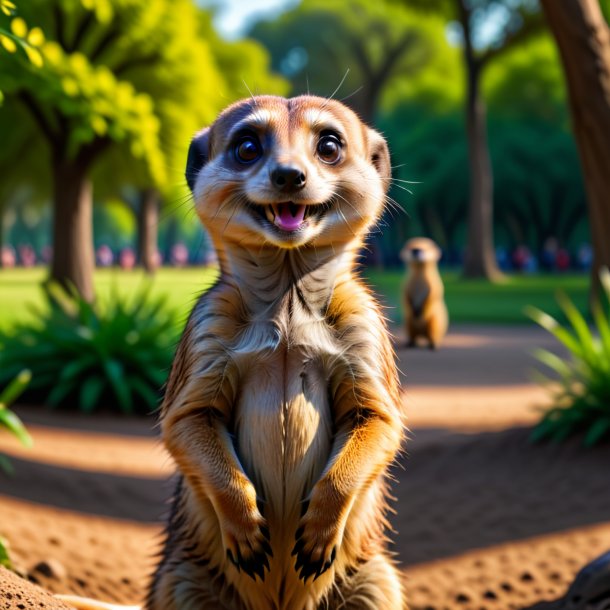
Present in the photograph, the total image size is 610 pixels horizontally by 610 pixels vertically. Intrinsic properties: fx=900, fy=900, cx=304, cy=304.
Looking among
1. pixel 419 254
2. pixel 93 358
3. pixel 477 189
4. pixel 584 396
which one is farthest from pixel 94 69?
pixel 477 189

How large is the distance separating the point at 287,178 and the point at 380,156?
57 cm

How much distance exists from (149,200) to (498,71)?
71.1ft

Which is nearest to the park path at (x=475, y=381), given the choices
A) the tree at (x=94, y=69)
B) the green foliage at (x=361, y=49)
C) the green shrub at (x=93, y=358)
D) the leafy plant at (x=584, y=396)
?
the leafy plant at (x=584, y=396)

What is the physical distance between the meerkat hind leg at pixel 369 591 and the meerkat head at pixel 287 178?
1.05m

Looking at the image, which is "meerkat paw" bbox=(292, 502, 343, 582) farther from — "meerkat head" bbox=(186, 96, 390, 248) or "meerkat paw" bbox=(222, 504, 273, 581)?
"meerkat head" bbox=(186, 96, 390, 248)

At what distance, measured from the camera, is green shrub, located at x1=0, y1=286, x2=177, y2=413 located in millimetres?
8781

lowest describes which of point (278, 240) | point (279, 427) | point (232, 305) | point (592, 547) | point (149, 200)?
point (592, 547)

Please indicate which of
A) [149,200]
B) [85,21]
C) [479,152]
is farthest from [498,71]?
[85,21]

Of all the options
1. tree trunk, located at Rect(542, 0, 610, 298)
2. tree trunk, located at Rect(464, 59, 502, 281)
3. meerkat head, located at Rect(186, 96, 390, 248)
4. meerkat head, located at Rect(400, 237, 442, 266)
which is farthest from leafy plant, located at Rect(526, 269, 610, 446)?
tree trunk, located at Rect(464, 59, 502, 281)

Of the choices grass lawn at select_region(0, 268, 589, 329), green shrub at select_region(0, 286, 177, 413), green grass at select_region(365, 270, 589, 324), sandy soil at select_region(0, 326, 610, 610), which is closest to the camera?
sandy soil at select_region(0, 326, 610, 610)

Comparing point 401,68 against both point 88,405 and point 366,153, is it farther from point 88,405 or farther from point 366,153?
point 366,153

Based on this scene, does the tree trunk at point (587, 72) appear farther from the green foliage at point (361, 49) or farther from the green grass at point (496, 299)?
the green foliage at point (361, 49)

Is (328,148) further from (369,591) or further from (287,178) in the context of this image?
(369,591)

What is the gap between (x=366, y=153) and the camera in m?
2.87
